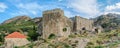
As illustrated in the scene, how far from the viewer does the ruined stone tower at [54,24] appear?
204 ft

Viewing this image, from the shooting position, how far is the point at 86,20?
7506cm

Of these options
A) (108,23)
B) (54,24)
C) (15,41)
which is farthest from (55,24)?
(108,23)

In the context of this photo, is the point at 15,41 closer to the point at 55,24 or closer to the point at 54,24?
the point at 54,24

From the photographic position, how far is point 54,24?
62.7 m

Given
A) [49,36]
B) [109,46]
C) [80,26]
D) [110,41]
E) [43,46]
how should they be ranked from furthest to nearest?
1. [80,26]
2. [49,36]
3. [43,46]
4. [110,41]
5. [109,46]

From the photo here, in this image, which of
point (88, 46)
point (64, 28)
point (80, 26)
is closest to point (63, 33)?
point (64, 28)

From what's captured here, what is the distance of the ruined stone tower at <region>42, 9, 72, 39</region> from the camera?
204 ft

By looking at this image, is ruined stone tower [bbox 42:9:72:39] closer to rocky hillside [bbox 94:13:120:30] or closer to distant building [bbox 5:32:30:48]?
distant building [bbox 5:32:30:48]

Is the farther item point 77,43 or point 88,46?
point 77,43

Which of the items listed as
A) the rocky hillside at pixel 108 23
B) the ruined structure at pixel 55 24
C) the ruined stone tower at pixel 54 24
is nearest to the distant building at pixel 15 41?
the ruined structure at pixel 55 24

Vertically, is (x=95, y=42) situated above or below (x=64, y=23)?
below

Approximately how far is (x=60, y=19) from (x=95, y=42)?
1635 cm

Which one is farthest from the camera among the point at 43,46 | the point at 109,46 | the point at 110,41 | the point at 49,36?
the point at 49,36

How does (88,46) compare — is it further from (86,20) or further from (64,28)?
(86,20)
